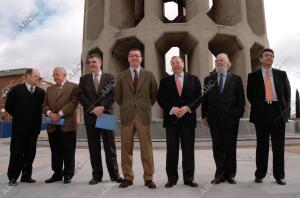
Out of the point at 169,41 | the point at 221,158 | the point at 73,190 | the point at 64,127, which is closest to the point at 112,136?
the point at 64,127

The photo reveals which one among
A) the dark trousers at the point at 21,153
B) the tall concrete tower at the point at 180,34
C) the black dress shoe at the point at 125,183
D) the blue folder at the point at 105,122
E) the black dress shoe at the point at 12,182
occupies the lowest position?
the black dress shoe at the point at 12,182

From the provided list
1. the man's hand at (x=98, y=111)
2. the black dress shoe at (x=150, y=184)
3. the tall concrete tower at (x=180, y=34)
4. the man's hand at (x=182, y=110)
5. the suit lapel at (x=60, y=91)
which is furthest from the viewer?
the tall concrete tower at (x=180, y=34)

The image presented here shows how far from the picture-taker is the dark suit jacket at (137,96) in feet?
15.2

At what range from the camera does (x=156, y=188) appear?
430cm

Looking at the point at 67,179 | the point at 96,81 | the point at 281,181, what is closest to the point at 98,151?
the point at 67,179

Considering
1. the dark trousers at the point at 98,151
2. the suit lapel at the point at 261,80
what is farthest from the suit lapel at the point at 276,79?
the dark trousers at the point at 98,151

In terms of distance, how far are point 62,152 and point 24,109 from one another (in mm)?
979

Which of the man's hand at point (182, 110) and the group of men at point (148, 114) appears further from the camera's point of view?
the group of men at point (148, 114)

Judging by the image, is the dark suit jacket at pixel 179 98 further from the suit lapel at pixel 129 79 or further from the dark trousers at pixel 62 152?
the dark trousers at pixel 62 152

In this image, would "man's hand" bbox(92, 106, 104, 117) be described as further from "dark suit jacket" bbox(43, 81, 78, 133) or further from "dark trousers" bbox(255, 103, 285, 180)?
"dark trousers" bbox(255, 103, 285, 180)

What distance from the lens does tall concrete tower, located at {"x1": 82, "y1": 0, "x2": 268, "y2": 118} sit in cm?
1978

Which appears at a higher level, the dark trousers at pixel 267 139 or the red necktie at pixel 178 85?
the red necktie at pixel 178 85

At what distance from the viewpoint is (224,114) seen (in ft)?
15.7

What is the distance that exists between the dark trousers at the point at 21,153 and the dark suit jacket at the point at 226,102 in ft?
10.1
